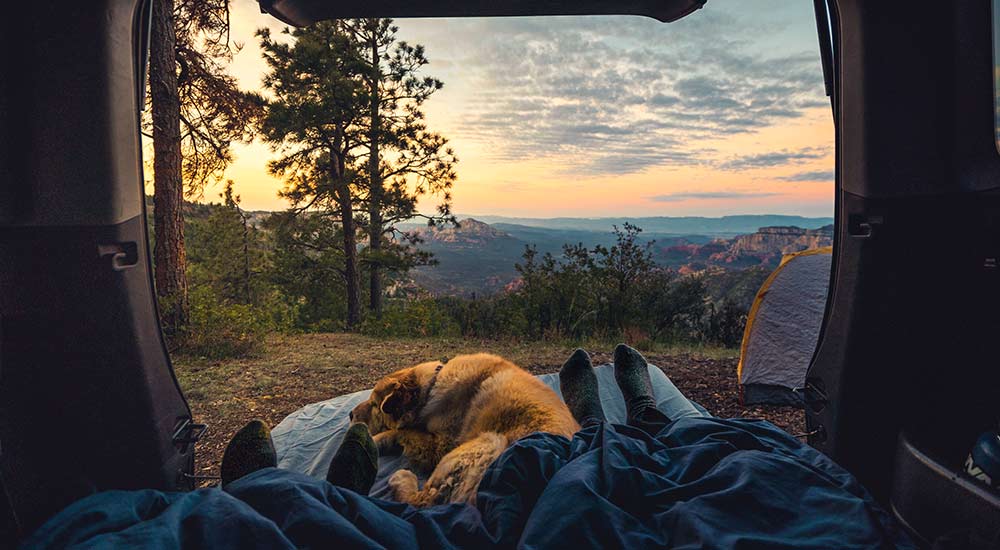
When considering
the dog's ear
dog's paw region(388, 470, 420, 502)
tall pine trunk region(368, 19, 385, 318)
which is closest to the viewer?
dog's paw region(388, 470, 420, 502)

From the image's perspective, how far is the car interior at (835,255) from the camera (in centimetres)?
165

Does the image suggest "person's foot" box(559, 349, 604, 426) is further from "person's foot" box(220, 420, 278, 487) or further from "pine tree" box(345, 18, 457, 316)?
"pine tree" box(345, 18, 457, 316)

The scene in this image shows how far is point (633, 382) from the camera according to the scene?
3.32 m

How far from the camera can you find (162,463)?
197 cm

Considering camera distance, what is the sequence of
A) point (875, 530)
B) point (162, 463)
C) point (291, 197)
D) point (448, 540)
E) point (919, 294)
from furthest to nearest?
point (291, 197) → point (162, 463) → point (919, 294) → point (448, 540) → point (875, 530)

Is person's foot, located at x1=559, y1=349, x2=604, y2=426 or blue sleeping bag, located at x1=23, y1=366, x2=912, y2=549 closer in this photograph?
blue sleeping bag, located at x1=23, y1=366, x2=912, y2=549

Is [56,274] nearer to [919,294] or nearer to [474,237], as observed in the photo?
[919,294]

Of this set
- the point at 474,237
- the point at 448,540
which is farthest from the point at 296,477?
the point at 474,237

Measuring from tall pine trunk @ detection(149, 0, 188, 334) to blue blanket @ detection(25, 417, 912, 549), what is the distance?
6456mm

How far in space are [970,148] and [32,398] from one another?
3168 millimetres

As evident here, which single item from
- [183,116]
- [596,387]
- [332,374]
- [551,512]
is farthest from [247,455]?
[183,116]

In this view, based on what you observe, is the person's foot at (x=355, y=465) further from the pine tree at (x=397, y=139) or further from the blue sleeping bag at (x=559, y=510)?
the pine tree at (x=397, y=139)

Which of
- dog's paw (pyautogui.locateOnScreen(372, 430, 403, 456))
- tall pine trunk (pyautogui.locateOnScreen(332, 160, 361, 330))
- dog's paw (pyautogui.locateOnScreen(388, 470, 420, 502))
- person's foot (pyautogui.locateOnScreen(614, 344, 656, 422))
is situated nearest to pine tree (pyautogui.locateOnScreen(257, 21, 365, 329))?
tall pine trunk (pyautogui.locateOnScreen(332, 160, 361, 330))

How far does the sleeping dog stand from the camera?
2.26 m
